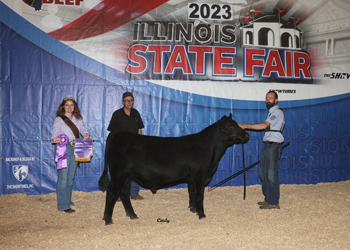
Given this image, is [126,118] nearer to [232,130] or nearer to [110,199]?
[110,199]

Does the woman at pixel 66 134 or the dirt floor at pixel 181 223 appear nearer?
the dirt floor at pixel 181 223

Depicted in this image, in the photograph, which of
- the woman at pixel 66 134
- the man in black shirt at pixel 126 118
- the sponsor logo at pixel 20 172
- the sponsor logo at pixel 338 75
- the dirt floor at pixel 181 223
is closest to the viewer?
the dirt floor at pixel 181 223

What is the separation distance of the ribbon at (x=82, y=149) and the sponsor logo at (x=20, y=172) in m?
2.01

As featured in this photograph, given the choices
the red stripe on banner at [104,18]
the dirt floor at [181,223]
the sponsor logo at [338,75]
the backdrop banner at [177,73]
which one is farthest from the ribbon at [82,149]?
the sponsor logo at [338,75]

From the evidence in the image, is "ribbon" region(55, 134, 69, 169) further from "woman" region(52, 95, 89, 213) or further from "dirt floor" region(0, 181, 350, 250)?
"dirt floor" region(0, 181, 350, 250)

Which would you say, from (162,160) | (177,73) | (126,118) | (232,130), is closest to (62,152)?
(126,118)

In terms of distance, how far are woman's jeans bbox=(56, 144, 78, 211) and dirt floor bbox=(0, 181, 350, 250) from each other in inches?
7.0

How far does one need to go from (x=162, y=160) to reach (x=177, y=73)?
2.64m

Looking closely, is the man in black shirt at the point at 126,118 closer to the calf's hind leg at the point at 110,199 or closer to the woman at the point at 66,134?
the woman at the point at 66,134

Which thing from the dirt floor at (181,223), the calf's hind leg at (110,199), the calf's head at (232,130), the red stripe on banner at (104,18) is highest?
the red stripe on banner at (104,18)

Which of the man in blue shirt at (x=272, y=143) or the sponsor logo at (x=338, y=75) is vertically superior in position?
the sponsor logo at (x=338, y=75)

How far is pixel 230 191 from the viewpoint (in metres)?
6.14

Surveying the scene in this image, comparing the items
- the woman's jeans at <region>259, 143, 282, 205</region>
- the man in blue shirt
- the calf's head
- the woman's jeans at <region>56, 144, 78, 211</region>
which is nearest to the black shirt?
the woman's jeans at <region>56, 144, 78, 211</region>

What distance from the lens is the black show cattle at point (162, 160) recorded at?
406 centimetres
